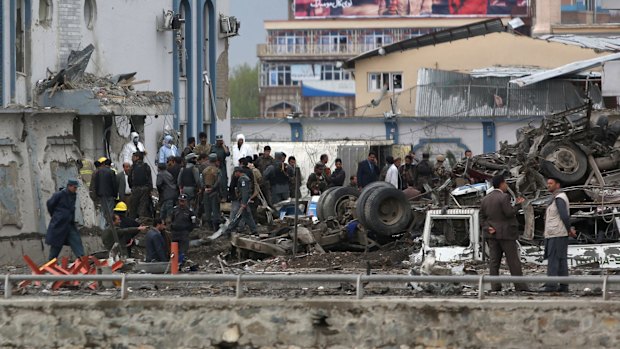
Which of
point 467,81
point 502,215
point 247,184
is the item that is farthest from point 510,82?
point 502,215

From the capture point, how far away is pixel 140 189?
84.0 feet

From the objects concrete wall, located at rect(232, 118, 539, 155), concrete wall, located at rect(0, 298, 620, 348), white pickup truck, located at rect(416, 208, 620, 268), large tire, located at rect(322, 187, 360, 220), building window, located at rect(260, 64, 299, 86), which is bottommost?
concrete wall, located at rect(0, 298, 620, 348)

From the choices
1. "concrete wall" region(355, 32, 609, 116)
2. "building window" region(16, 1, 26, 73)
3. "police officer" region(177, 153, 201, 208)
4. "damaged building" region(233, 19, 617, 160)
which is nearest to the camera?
"police officer" region(177, 153, 201, 208)

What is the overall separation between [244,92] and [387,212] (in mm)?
102945

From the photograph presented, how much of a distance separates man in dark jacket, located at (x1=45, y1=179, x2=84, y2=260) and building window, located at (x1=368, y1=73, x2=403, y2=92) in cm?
3689

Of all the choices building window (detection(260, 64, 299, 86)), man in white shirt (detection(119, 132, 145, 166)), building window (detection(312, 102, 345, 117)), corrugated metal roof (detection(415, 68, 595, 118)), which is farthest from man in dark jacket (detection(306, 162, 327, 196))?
building window (detection(260, 64, 299, 86))

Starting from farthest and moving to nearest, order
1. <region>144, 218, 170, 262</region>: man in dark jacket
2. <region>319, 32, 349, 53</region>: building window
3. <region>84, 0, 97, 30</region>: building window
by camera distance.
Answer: <region>319, 32, 349, 53</region>: building window → <region>84, 0, 97, 30</region>: building window → <region>144, 218, 170, 262</region>: man in dark jacket

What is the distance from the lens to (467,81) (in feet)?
171

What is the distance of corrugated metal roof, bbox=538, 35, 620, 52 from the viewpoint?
51.9 m

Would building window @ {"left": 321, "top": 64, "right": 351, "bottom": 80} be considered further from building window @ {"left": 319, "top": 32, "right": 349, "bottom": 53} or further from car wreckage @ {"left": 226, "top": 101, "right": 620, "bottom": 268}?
car wreckage @ {"left": 226, "top": 101, "right": 620, "bottom": 268}

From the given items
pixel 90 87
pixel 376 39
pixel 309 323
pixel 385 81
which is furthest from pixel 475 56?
pixel 376 39

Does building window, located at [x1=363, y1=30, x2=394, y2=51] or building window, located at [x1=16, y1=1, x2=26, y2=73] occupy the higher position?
building window, located at [x1=363, y1=30, x2=394, y2=51]

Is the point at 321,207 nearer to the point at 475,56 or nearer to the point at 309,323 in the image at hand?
the point at 309,323

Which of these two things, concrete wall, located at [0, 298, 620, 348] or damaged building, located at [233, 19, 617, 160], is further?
damaged building, located at [233, 19, 617, 160]
